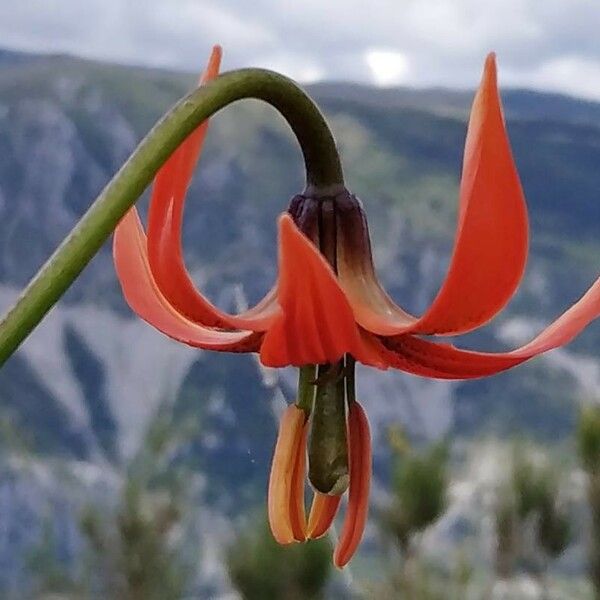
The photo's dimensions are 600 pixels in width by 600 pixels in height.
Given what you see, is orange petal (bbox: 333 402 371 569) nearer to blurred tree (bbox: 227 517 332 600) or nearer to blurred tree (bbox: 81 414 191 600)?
blurred tree (bbox: 227 517 332 600)

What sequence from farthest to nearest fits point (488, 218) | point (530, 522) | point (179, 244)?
point (530, 522) < point (179, 244) < point (488, 218)

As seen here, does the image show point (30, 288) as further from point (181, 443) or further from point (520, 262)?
point (181, 443)

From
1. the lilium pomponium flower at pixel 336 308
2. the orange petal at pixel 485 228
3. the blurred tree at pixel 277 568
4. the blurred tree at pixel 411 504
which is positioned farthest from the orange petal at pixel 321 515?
the blurred tree at pixel 411 504

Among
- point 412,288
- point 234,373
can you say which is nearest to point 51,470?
point 234,373

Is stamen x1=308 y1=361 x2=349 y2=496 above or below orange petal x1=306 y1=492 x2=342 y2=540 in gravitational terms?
above

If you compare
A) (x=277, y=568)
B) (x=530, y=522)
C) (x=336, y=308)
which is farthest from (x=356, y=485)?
(x=530, y=522)

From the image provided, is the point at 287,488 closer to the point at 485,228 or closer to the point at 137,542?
the point at 485,228

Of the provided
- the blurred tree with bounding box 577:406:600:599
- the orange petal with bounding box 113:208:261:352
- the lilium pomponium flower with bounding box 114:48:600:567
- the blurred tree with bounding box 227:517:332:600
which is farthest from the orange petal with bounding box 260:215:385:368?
the blurred tree with bounding box 577:406:600:599
